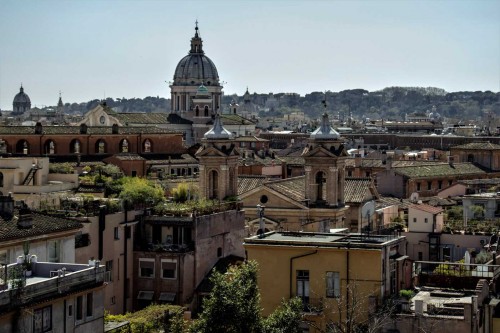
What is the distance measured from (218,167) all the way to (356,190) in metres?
6.25

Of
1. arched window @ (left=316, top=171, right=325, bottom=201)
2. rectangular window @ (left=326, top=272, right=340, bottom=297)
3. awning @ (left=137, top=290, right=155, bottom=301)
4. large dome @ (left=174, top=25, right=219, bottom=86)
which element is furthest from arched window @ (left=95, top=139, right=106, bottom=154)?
large dome @ (left=174, top=25, right=219, bottom=86)

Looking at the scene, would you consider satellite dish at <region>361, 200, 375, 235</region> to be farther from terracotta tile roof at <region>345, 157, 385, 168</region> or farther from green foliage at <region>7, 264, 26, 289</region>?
green foliage at <region>7, 264, 26, 289</region>

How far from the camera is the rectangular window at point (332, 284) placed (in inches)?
1040

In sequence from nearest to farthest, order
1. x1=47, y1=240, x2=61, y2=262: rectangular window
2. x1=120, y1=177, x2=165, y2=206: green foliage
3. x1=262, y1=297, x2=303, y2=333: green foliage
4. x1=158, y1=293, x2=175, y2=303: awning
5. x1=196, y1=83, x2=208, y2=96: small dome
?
x1=262, y1=297, x2=303, y2=333: green foliage, x1=47, y1=240, x2=61, y2=262: rectangular window, x1=158, y1=293, x2=175, y2=303: awning, x1=120, y1=177, x2=165, y2=206: green foliage, x1=196, y1=83, x2=208, y2=96: small dome

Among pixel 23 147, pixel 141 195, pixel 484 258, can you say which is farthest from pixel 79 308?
pixel 23 147

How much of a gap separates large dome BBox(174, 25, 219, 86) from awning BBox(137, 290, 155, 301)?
79559 mm

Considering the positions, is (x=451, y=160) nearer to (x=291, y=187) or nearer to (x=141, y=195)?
(x=291, y=187)

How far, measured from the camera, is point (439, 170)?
78750 mm

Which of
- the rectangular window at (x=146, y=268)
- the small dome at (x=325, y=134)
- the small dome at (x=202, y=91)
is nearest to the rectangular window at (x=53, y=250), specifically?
the rectangular window at (x=146, y=268)

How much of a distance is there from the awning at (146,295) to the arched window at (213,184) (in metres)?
14.6

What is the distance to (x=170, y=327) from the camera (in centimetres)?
2992

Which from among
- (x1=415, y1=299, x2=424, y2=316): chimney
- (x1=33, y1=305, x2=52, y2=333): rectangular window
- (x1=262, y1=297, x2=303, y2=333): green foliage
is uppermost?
(x1=33, y1=305, x2=52, y2=333): rectangular window

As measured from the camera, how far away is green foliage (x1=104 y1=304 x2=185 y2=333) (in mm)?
29141

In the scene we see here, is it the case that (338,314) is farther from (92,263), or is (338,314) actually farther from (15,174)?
(15,174)
